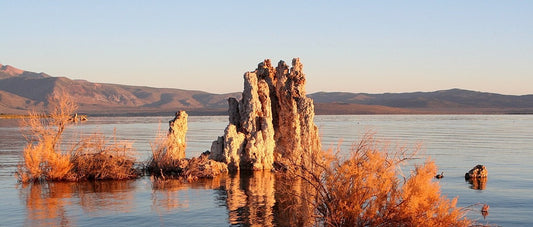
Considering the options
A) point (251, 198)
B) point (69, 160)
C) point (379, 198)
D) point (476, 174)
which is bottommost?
point (251, 198)

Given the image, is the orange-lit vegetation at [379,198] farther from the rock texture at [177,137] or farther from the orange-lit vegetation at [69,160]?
the rock texture at [177,137]

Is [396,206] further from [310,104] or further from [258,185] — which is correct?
[310,104]

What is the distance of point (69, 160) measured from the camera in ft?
78.0

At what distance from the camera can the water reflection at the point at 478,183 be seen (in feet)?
74.6

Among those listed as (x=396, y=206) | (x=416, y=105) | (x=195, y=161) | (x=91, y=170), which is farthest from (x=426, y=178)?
(x=416, y=105)

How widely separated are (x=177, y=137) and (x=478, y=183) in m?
13.0

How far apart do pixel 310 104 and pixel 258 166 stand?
3670mm

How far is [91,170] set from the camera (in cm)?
2412

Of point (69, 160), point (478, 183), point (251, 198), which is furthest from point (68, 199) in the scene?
point (478, 183)

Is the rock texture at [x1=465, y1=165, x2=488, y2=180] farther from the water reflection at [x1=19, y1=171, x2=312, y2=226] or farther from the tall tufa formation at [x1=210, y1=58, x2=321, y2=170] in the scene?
the water reflection at [x1=19, y1=171, x2=312, y2=226]

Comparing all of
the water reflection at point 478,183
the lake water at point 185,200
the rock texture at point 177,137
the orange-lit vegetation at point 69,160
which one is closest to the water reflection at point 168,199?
the lake water at point 185,200

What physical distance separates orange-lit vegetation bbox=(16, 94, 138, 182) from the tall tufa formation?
4.26 meters

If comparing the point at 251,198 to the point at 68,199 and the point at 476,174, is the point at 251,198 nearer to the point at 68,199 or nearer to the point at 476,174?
the point at 68,199

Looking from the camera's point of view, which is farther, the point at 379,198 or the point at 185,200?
the point at 185,200
